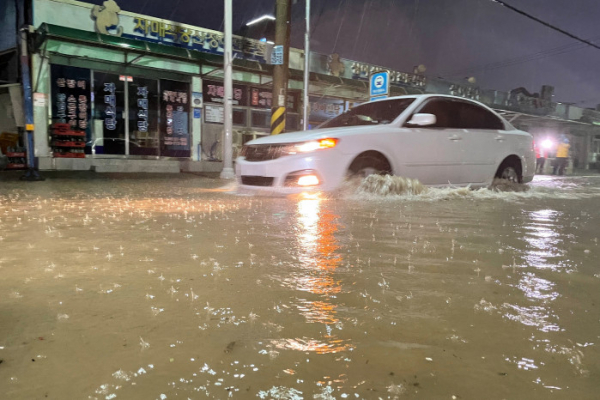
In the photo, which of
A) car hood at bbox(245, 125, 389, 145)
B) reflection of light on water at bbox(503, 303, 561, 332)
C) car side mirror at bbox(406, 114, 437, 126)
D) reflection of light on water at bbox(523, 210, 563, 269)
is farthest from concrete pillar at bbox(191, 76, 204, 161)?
reflection of light on water at bbox(503, 303, 561, 332)

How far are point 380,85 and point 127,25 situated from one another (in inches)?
305

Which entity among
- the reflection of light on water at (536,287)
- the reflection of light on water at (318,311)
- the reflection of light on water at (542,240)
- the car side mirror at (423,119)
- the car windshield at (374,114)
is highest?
the car windshield at (374,114)

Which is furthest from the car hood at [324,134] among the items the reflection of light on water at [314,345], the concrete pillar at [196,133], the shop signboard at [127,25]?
the concrete pillar at [196,133]

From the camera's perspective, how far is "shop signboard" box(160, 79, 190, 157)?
1402cm

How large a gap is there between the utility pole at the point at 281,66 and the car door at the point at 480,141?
5.82 m

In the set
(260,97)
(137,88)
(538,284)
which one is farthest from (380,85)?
(538,284)

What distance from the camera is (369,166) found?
218 inches

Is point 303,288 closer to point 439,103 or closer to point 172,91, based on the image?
point 439,103

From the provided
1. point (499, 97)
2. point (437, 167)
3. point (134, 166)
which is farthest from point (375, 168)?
point (499, 97)

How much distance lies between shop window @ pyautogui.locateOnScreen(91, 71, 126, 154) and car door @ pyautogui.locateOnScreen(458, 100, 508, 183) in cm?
1058

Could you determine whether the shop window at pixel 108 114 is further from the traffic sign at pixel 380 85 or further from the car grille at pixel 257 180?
the car grille at pixel 257 180

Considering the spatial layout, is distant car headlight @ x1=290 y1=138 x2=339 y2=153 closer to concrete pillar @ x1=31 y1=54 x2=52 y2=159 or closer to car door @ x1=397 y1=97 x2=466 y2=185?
car door @ x1=397 y1=97 x2=466 y2=185

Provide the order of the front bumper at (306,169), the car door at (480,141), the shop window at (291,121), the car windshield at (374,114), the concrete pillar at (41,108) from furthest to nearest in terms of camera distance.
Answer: the shop window at (291,121) → the concrete pillar at (41,108) → the car door at (480,141) → the car windshield at (374,114) → the front bumper at (306,169)

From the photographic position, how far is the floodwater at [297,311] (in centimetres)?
126
